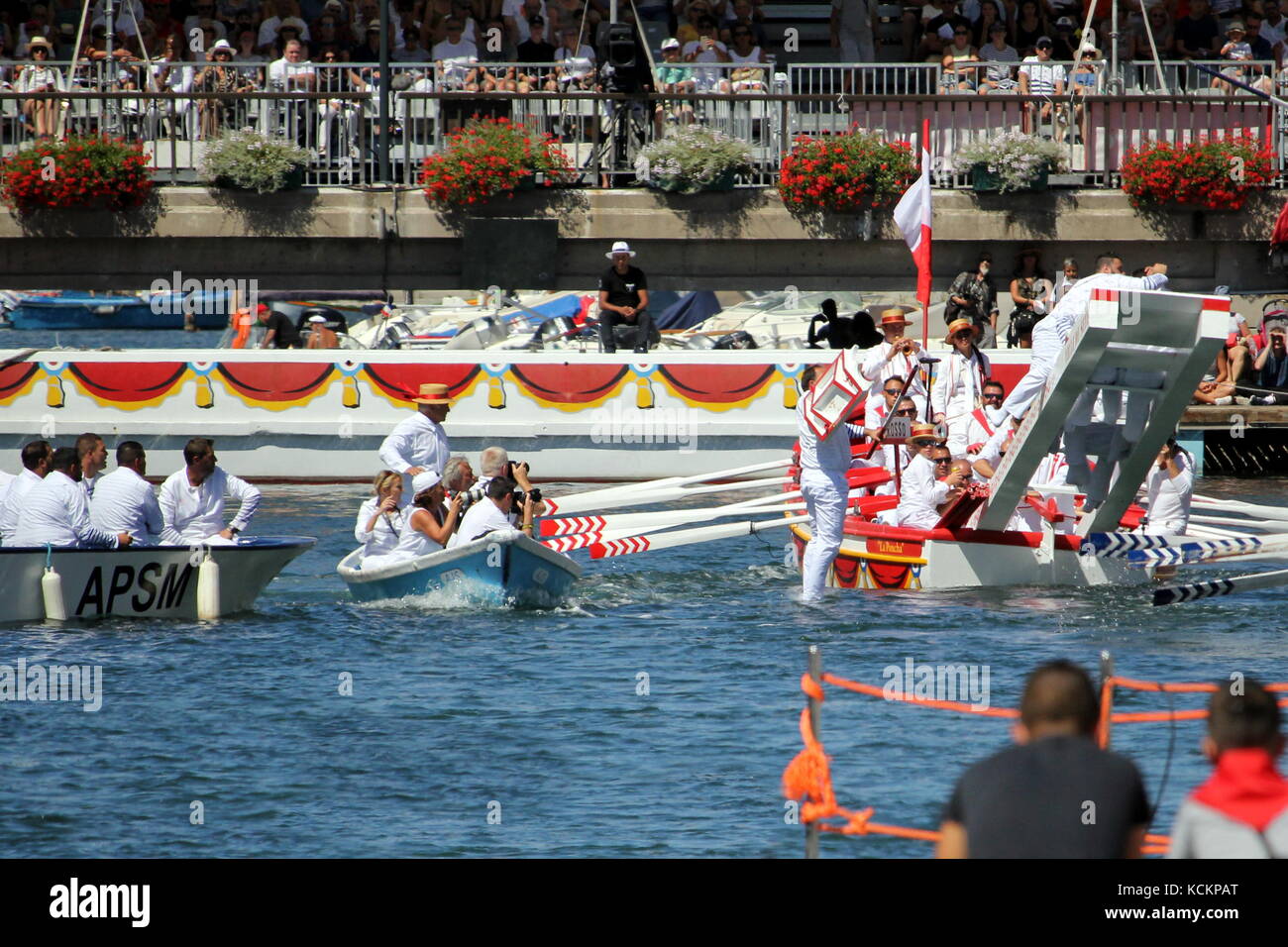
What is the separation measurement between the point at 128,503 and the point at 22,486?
75 centimetres

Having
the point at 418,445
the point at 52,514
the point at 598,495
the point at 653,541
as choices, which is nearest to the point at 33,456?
the point at 52,514

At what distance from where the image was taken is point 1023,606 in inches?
544

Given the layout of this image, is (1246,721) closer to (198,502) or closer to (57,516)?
(57,516)

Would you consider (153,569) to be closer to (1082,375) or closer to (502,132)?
(1082,375)

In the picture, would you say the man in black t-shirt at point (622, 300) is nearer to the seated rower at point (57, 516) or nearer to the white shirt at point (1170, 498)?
the white shirt at point (1170, 498)

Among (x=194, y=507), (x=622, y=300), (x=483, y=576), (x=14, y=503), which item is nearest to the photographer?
(x=14, y=503)

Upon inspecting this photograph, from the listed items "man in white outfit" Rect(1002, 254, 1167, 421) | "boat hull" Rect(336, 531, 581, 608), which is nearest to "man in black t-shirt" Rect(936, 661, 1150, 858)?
"boat hull" Rect(336, 531, 581, 608)

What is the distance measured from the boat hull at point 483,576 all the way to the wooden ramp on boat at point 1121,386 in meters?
3.52

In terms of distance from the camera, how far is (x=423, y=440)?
1478 cm

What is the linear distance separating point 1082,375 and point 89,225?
14544 millimetres

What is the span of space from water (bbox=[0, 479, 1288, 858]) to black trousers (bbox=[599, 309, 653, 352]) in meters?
6.71

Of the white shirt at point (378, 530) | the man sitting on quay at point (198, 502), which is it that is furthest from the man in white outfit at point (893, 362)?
the man sitting on quay at point (198, 502)

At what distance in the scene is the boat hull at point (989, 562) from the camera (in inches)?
565
